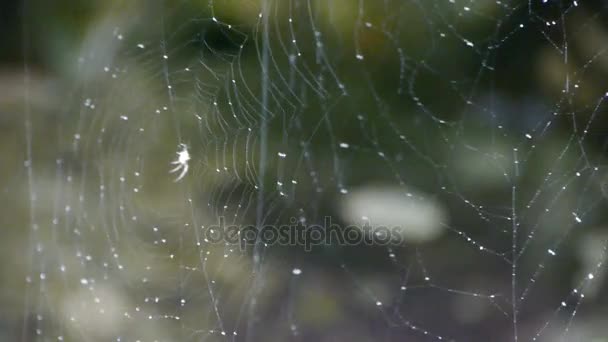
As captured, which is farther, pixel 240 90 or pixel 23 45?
pixel 23 45

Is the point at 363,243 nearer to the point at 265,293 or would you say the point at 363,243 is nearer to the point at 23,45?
the point at 265,293

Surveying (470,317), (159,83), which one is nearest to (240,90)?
(159,83)

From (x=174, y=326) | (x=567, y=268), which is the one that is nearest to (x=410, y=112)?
(x=567, y=268)

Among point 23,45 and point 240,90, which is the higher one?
point 23,45

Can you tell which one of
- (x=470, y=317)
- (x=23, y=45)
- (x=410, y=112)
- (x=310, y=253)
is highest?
(x=23, y=45)
